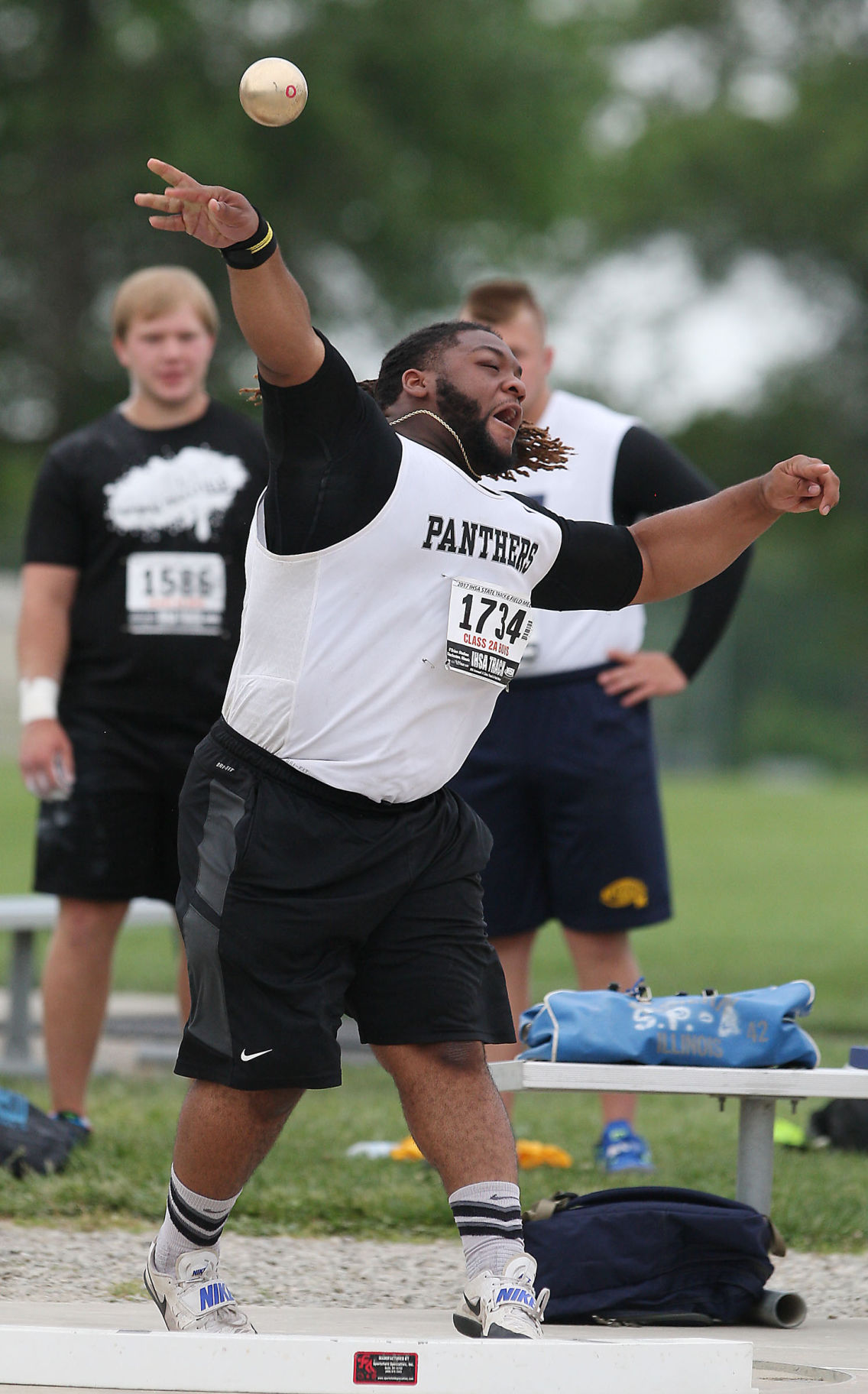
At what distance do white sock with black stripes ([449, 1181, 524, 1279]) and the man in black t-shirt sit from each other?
2.19 meters

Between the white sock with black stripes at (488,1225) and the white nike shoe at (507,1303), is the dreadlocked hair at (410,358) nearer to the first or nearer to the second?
the white sock with black stripes at (488,1225)

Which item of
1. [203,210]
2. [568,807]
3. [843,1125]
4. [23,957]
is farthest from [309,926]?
[23,957]

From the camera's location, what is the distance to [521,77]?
29047mm

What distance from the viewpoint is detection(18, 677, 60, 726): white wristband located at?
517cm

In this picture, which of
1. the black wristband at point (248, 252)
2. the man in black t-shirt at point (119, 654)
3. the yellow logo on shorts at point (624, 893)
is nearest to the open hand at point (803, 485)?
the black wristband at point (248, 252)

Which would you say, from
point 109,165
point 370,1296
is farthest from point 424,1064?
point 109,165

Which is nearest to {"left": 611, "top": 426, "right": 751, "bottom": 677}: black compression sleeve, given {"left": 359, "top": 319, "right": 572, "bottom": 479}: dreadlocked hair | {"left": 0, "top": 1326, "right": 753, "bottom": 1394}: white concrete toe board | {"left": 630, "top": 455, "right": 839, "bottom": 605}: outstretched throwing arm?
{"left": 630, "top": 455, "right": 839, "bottom": 605}: outstretched throwing arm

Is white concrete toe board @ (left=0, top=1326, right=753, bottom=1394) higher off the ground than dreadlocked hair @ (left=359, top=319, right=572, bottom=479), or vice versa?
dreadlocked hair @ (left=359, top=319, right=572, bottom=479)

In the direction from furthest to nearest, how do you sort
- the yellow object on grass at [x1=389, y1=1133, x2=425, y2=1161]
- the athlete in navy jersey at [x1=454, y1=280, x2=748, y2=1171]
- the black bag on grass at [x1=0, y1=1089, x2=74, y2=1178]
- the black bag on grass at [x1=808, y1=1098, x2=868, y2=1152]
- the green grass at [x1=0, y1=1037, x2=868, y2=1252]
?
the black bag on grass at [x1=808, y1=1098, x2=868, y2=1152]
the yellow object on grass at [x1=389, y1=1133, x2=425, y2=1161]
the athlete in navy jersey at [x1=454, y1=280, x2=748, y2=1171]
the black bag on grass at [x1=0, y1=1089, x2=74, y2=1178]
the green grass at [x1=0, y1=1037, x2=868, y2=1252]

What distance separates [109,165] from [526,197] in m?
6.67

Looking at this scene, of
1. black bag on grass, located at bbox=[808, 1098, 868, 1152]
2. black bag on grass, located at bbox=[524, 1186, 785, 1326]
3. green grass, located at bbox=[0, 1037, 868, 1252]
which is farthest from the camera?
black bag on grass, located at bbox=[808, 1098, 868, 1152]

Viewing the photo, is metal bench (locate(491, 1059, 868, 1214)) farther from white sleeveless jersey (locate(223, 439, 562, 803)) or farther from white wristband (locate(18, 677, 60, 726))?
white wristband (locate(18, 677, 60, 726))

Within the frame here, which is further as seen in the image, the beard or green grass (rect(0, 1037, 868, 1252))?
green grass (rect(0, 1037, 868, 1252))

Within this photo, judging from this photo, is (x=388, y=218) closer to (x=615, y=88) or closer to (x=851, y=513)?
(x=615, y=88)
